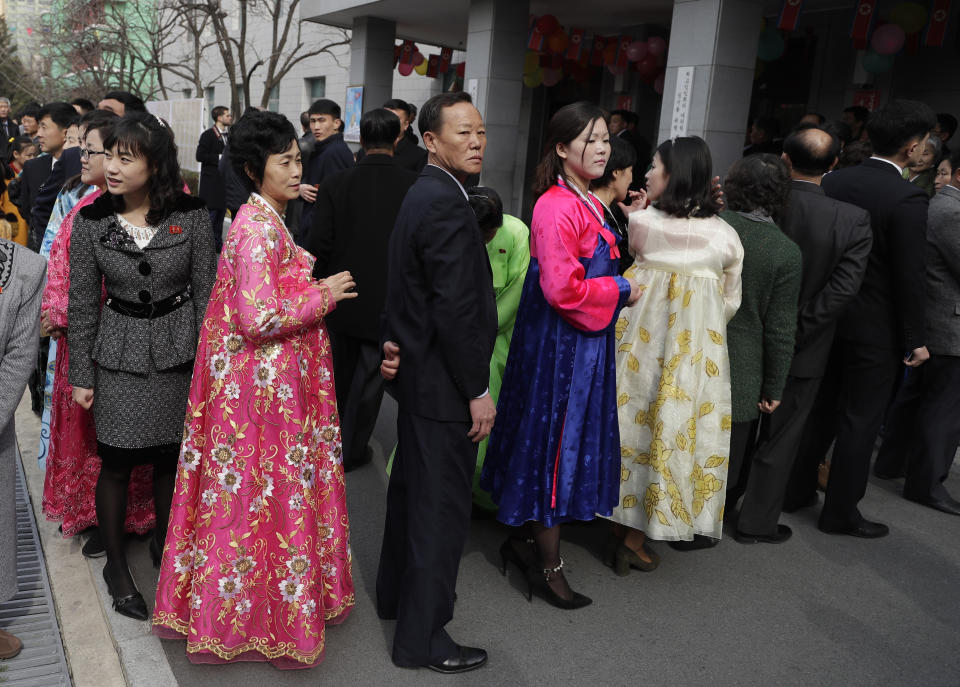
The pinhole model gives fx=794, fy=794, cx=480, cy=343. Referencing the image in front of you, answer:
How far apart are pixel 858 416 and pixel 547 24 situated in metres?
8.57

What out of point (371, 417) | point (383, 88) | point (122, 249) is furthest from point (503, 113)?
point (122, 249)

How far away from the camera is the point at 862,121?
23.5 ft

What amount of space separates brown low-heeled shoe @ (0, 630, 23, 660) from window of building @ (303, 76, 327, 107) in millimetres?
18594

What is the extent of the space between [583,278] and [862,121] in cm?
554

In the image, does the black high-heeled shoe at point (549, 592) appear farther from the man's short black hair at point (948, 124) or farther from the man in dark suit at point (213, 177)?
the man in dark suit at point (213, 177)

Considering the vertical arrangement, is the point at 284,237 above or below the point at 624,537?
above

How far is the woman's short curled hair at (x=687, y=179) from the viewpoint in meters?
3.19

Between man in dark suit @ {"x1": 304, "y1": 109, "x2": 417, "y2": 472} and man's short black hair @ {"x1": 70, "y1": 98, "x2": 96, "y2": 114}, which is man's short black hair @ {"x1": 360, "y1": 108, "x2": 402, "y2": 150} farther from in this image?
man's short black hair @ {"x1": 70, "y1": 98, "x2": 96, "y2": 114}

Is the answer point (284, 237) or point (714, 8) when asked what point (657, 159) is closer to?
point (284, 237)

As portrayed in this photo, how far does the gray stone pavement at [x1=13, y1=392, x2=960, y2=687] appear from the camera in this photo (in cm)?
275

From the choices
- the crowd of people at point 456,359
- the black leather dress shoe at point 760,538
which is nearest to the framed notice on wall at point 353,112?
the crowd of people at point 456,359

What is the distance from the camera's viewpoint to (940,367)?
4.43m

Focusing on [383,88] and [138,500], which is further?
[383,88]

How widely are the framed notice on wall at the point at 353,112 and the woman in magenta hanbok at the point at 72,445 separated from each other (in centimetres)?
1040
